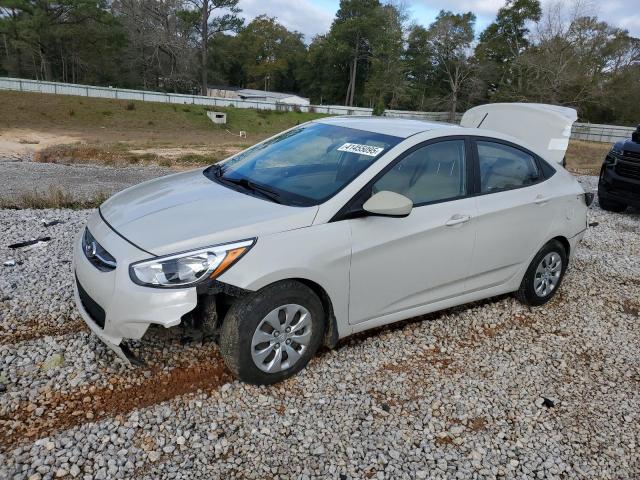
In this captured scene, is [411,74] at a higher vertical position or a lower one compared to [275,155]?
higher

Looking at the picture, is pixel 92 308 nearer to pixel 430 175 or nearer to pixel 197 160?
pixel 430 175

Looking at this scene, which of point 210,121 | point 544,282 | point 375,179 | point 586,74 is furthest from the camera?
point 586,74

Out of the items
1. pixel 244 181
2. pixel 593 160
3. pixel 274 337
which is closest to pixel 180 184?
pixel 244 181

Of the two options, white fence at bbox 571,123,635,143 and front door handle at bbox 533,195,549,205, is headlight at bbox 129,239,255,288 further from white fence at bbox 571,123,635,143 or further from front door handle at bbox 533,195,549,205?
white fence at bbox 571,123,635,143

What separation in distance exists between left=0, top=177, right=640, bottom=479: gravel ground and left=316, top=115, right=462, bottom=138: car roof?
1.55 meters

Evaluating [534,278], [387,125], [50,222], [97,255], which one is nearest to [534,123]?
[534,278]

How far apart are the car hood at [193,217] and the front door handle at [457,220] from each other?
1.11m

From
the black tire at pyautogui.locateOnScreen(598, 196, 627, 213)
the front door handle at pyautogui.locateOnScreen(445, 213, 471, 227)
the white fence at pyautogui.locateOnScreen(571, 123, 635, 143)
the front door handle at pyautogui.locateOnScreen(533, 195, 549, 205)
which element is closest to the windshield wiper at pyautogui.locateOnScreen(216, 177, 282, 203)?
the front door handle at pyautogui.locateOnScreen(445, 213, 471, 227)

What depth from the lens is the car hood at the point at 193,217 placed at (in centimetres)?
284

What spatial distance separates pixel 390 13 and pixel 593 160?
1782 inches

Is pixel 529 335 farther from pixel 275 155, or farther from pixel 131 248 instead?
pixel 131 248

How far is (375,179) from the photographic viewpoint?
3305 millimetres

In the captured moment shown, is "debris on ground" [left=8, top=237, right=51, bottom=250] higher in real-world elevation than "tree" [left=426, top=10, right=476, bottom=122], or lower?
lower

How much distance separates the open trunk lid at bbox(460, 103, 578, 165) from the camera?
18.8 feet
